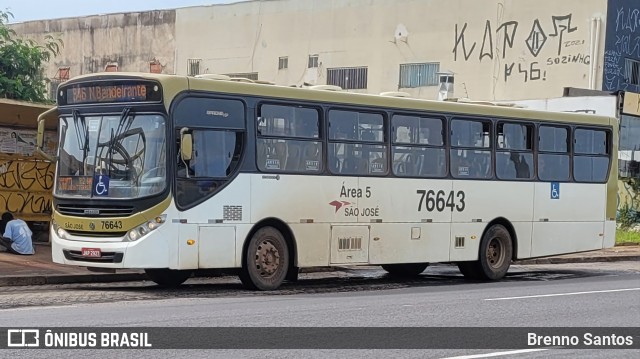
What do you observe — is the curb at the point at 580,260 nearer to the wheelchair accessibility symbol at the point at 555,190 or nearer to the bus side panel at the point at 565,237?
the bus side panel at the point at 565,237

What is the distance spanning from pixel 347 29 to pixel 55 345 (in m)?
36.3

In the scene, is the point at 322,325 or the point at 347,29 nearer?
the point at 322,325

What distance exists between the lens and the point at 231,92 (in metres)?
16.5

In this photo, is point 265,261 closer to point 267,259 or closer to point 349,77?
point 267,259

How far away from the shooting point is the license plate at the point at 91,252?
15617mm

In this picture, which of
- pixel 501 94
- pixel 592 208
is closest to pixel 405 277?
pixel 592 208

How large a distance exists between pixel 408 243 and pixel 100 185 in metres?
5.64

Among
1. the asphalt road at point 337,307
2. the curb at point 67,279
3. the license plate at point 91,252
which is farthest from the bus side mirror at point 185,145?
the curb at point 67,279

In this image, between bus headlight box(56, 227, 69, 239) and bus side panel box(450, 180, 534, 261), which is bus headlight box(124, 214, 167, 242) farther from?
bus side panel box(450, 180, 534, 261)

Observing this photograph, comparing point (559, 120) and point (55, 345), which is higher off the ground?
point (559, 120)

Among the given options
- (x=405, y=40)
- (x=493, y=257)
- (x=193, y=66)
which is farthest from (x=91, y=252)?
(x=193, y=66)

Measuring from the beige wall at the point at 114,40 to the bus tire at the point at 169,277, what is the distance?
108 ft

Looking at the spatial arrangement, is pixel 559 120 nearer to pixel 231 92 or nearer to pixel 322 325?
pixel 231 92

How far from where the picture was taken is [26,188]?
71.9 ft
